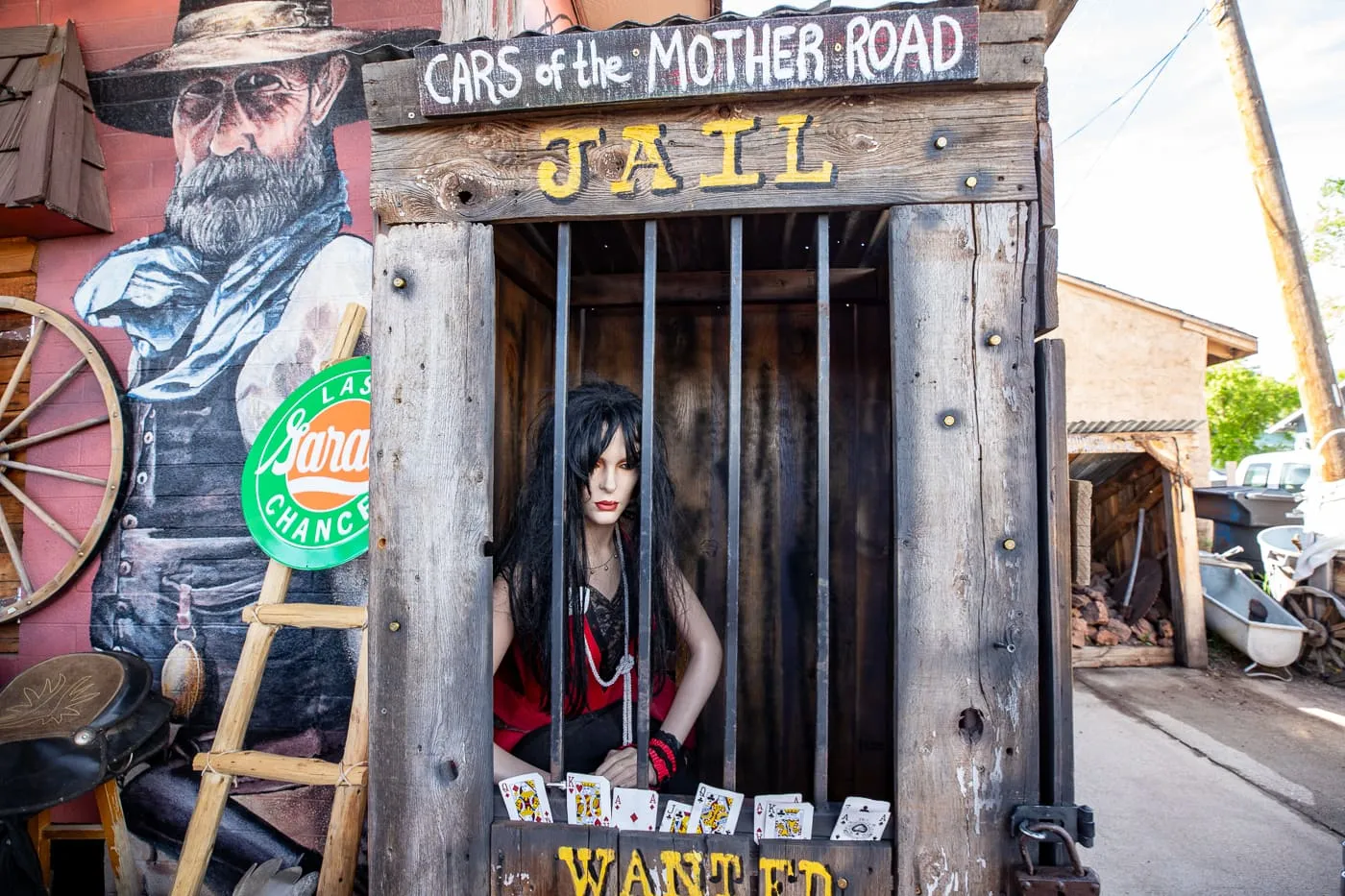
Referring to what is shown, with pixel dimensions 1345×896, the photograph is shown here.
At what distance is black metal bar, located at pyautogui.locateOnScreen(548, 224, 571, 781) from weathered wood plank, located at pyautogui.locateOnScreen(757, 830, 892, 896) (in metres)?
0.56

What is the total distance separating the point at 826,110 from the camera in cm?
166

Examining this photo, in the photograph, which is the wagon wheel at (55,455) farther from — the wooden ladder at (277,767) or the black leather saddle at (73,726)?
the wooden ladder at (277,767)

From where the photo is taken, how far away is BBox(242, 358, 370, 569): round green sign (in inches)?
96.3

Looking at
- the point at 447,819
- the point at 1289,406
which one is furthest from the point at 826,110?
the point at 1289,406

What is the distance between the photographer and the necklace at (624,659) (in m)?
2.10

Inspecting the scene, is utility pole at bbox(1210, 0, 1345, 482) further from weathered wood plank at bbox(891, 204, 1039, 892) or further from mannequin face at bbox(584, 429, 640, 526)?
mannequin face at bbox(584, 429, 640, 526)

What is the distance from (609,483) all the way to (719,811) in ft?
3.04

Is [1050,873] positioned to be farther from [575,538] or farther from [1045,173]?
[1045,173]

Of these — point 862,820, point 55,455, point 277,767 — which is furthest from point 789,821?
point 55,455

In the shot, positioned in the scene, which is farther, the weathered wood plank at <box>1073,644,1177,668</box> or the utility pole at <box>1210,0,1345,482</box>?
the utility pole at <box>1210,0,1345,482</box>

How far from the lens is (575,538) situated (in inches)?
85.4

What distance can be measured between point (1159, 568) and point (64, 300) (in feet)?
25.8

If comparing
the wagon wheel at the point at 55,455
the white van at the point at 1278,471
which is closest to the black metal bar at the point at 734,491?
the wagon wheel at the point at 55,455

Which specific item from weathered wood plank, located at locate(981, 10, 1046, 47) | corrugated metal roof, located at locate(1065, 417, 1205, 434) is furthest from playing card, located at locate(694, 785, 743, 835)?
corrugated metal roof, located at locate(1065, 417, 1205, 434)
